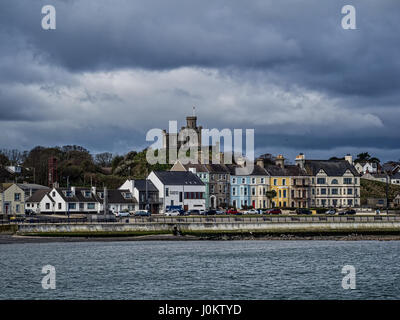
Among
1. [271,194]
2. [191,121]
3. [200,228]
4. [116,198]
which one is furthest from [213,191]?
[191,121]

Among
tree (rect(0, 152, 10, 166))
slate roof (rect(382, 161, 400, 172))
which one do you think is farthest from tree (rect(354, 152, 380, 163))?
tree (rect(0, 152, 10, 166))

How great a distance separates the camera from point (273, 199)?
118m

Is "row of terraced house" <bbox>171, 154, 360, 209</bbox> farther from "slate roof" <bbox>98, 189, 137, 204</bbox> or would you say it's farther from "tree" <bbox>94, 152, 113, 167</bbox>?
"tree" <bbox>94, 152, 113, 167</bbox>

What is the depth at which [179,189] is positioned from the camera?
109 metres

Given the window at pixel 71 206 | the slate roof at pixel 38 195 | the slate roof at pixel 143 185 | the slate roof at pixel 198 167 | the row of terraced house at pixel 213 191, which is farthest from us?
the slate roof at pixel 198 167

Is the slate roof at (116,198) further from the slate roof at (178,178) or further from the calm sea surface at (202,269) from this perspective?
the calm sea surface at (202,269)

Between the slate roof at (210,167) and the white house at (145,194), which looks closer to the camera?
the white house at (145,194)

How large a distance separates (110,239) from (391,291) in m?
38.4

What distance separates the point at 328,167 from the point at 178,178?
29.2 meters

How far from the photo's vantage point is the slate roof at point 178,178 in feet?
357

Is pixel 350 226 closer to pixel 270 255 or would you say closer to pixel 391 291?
pixel 270 255
